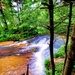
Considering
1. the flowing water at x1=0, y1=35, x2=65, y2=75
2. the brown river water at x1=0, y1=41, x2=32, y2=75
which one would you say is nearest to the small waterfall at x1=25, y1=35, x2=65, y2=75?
the flowing water at x1=0, y1=35, x2=65, y2=75

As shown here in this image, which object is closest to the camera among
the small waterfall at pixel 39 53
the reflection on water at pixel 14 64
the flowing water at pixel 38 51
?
the small waterfall at pixel 39 53

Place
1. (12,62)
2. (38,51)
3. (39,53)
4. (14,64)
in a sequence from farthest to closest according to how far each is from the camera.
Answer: (38,51)
(39,53)
(12,62)
(14,64)

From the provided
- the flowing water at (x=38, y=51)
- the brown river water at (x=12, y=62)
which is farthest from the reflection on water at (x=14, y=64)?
the flowing water at (x=38, y=51)

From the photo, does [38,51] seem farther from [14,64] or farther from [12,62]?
[14,64]

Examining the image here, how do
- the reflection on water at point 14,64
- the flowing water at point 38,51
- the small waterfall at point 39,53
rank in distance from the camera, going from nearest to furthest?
the small waterfall at point 39,53
the reflection on water at point 14,64
the flowing water at point 38,51

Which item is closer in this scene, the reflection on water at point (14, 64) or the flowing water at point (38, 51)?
the reflection on water at point (14, 64)

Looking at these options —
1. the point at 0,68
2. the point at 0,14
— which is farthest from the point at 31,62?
the point at 0,14

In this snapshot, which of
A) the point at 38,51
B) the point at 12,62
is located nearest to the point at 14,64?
the point at 12,62

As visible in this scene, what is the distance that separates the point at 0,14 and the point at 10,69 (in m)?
14.3

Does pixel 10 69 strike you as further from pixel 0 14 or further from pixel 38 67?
pixel 0 14

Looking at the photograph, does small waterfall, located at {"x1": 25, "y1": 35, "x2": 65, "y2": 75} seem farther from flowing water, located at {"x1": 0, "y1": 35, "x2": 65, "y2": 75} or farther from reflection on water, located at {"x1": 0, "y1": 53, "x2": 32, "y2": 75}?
reflection on water, located at {"x1": 0, "y1": 53, "x2": 32, "y2": 75}

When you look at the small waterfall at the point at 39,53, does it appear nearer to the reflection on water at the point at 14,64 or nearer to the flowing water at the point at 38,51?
the flowing water at the point at 38,51

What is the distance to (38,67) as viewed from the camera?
12.2 meters

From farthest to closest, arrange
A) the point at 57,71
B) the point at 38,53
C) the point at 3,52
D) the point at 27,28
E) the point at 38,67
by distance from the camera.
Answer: the point at 27,28 → the point at 3,52 → the point at 38,53 → the point at 38,67 → the point at 57,71
